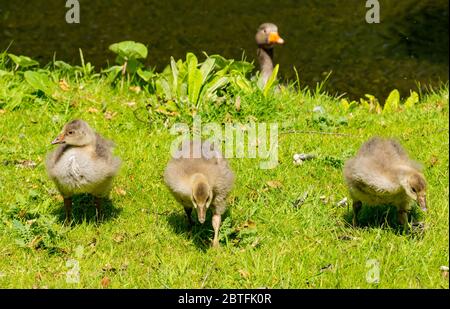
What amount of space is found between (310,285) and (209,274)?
29.2 inches

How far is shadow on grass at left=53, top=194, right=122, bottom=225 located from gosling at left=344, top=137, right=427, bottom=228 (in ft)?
6.66

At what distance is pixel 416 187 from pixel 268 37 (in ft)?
18.0

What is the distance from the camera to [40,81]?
9359mm

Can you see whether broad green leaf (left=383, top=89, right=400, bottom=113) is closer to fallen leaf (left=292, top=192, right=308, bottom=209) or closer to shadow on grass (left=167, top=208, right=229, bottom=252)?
fallen leaf (left=292, top=192, right=308, bottom=209)

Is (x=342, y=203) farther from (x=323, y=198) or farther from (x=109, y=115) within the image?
(x=109, y=115)

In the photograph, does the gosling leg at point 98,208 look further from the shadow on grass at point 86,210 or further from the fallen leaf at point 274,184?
the fallen leaf at point 274,184

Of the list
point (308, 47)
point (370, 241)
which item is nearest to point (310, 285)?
point (370, 241)

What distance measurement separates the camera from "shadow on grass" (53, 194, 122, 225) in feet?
22.4

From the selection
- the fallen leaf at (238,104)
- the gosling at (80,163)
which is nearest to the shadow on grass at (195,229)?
the gosling at (80,163)

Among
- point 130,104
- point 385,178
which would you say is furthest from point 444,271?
point 130,104

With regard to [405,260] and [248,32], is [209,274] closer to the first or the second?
[405,260]

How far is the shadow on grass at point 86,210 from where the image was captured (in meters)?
6.84

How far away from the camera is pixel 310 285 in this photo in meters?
5.72

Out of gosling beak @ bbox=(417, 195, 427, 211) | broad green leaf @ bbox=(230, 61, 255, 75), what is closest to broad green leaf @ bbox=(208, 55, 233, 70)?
broad green leaf @ bbox=(230, 61, 255, 75)
